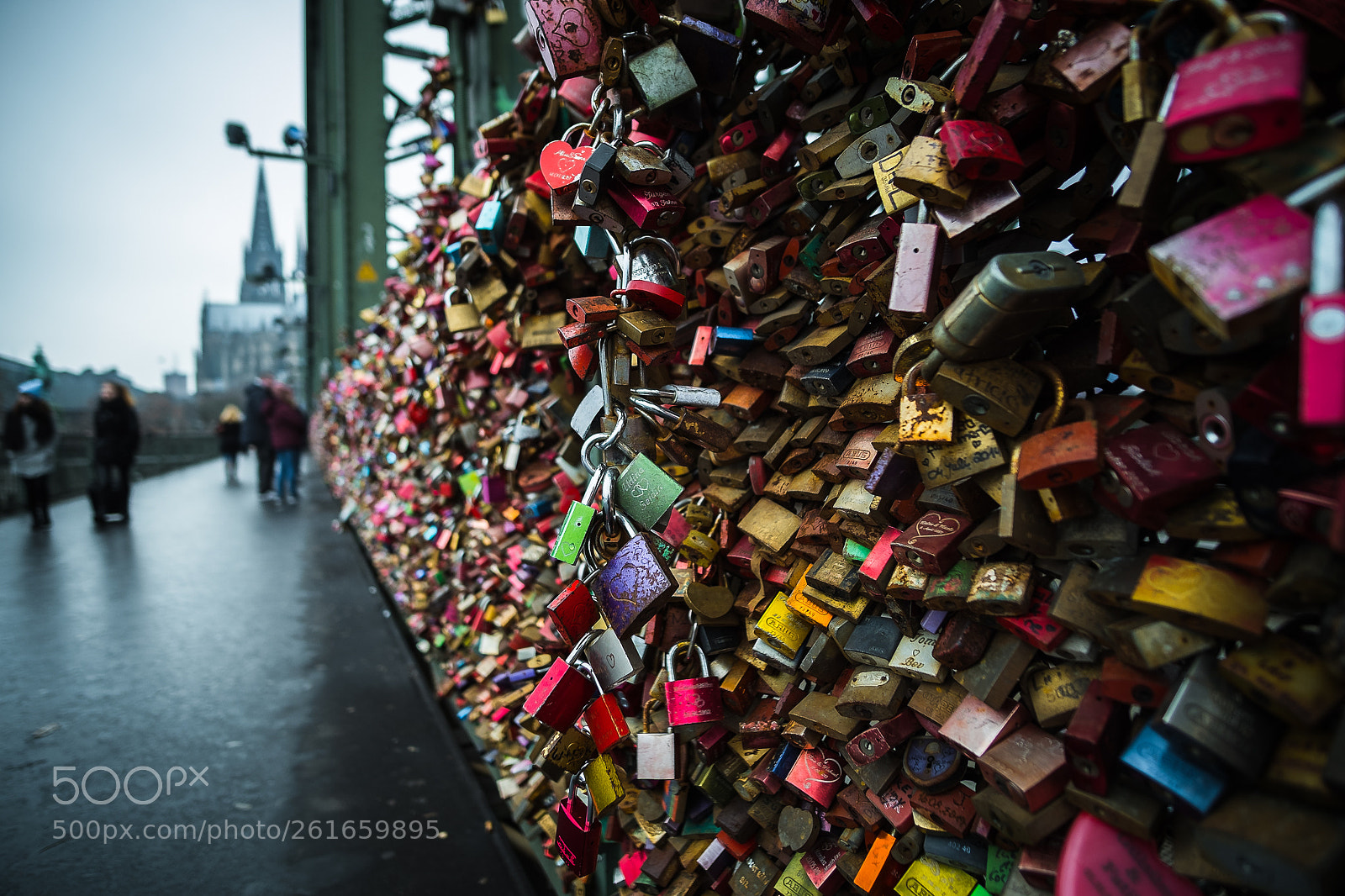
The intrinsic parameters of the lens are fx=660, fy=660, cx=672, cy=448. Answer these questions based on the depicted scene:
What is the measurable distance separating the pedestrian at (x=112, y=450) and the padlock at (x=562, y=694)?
359 inches

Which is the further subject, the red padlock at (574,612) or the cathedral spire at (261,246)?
the cathedral spire at (261,246)

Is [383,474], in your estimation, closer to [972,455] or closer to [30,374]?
[972,455]

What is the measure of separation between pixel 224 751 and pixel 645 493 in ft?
7.86

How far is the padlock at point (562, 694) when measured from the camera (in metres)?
1.03

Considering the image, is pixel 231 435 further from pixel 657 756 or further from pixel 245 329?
pixel 245 329

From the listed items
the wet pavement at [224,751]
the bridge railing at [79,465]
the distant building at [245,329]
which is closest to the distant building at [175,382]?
the distant building at [245,329]

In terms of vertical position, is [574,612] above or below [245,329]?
below

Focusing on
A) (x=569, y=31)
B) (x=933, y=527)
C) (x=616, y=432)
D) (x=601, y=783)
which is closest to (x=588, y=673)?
(x=601, y=783)

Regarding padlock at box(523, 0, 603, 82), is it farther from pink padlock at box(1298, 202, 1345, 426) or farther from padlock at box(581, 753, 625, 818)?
padlock at box(581, 753, 625, 818)

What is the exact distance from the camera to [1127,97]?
0.70m

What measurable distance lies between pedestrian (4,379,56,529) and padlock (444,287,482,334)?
739cm

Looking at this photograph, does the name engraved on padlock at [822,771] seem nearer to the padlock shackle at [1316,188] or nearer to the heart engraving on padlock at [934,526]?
the heart engraving on padlock at [934,526]

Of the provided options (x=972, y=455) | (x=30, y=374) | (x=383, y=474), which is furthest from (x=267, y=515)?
(x=972, y=455)

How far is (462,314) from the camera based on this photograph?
2.41 metres
